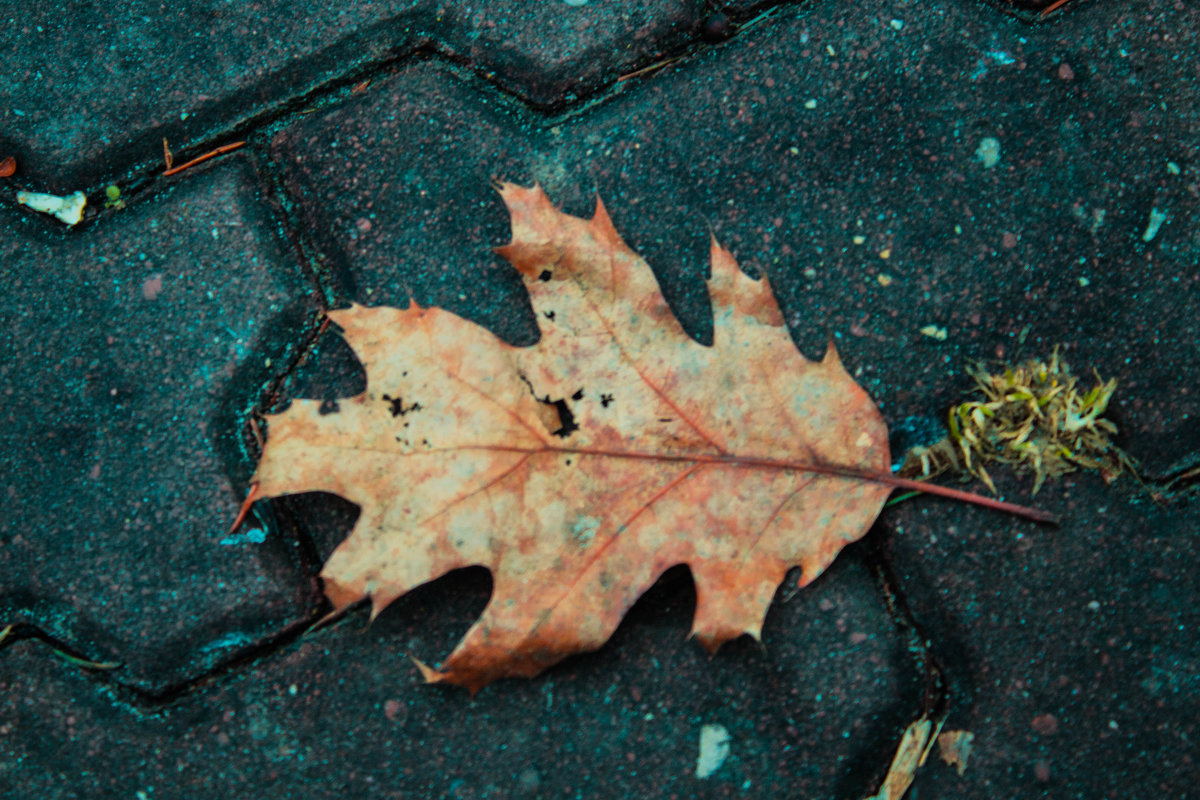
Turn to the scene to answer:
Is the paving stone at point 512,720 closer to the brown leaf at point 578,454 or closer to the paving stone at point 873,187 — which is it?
the brown leaf at point 578,454

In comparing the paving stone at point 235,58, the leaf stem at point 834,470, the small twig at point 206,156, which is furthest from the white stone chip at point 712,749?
the small twig at point 206,156

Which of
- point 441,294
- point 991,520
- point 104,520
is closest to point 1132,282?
point 991,520

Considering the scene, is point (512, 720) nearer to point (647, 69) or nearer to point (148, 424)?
point (148, 424)

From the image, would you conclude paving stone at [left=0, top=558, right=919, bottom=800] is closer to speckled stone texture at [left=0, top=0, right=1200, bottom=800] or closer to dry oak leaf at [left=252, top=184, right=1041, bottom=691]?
speckled stone texture at [left=0, top=0, right=1200, bottom=800]

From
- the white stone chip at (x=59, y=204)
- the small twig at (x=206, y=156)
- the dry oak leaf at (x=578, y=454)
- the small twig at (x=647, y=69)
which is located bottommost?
the dry oak leaf at (x=578, y=454)

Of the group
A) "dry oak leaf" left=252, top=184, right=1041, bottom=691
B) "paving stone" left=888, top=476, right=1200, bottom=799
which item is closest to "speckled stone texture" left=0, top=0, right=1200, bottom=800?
"paving stone" left=888, top=476, right=1200, bottom=799
